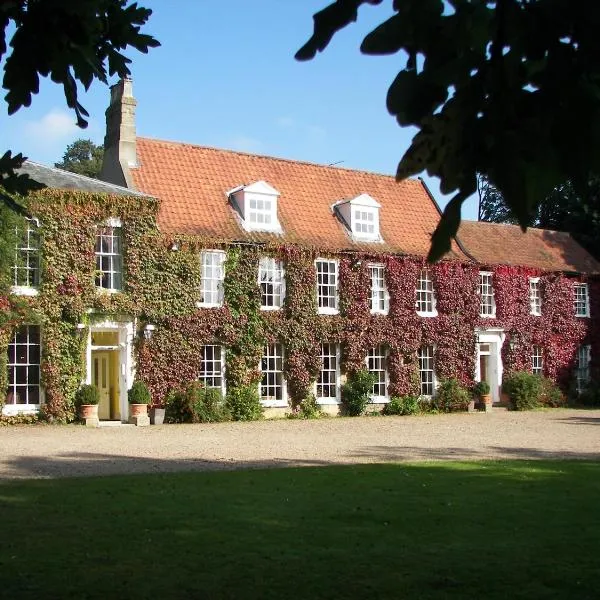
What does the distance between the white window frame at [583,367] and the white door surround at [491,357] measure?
377 centimetres

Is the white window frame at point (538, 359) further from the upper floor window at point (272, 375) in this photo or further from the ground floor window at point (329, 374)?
the upper floor window at point (272, 375)

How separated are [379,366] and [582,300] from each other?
10.7 meters

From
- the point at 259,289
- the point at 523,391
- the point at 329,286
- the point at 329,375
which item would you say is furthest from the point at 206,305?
the point at 523,391

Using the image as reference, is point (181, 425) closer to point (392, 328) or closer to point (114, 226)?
point (114, 226)

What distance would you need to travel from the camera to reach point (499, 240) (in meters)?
32.8

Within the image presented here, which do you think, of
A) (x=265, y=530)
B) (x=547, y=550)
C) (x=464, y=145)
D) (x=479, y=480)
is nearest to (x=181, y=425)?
(x=479, y=480)

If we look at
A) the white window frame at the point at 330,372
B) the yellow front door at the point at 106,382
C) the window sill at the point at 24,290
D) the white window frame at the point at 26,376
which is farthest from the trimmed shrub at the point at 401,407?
the window sill at the point at 24,290

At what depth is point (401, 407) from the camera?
27.0 m

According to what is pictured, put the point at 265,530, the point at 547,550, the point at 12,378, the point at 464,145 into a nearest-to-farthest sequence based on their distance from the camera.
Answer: the point at 464,145, the point at 547,550, the point at 265,530, the point at 12,378

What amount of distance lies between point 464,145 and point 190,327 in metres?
21.9

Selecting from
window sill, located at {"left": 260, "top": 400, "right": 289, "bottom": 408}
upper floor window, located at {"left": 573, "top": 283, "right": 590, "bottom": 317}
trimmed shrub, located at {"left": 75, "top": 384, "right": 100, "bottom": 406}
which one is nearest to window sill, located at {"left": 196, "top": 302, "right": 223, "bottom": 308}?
window sill, located at {"left": 260, "top": 400, "right": 289, "bottom": 408}

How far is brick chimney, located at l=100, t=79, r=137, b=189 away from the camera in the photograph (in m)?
25.6

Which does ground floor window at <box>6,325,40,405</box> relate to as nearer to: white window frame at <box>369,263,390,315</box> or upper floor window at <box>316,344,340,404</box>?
upper floor window at <box>316,344,340,404</box>

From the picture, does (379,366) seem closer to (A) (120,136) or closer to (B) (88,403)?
(B) (88,403)
